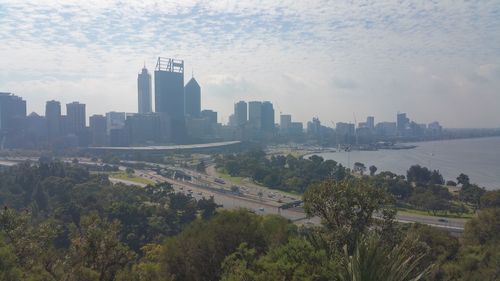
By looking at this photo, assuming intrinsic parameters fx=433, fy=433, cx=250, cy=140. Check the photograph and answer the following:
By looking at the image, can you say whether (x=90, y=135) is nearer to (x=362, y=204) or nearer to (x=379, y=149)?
(x=379, y=149)

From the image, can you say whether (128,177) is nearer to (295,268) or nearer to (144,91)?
(295,268)

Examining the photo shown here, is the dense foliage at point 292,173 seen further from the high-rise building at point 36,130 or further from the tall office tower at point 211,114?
the tall office tower at point 211,114

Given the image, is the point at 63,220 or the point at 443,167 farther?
the point at 443,167

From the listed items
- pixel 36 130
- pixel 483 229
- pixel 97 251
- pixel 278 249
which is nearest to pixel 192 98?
pixel 36 130

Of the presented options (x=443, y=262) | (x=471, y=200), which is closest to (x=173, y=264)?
(x=443, y=262)

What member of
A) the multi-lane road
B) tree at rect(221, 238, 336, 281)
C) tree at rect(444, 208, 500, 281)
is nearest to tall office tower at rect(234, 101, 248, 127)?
the multi-lane road

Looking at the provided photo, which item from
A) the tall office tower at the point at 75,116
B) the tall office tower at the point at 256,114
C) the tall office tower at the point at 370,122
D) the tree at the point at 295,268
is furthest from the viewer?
the tall office tower at the point at 370,122

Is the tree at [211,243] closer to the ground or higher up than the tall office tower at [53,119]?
closer to the ground

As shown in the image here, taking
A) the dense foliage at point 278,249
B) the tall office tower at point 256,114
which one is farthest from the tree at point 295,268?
the tall office tower at point 256,114
